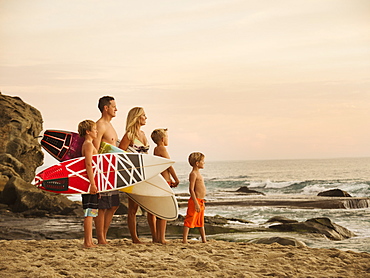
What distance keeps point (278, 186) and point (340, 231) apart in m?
24.4

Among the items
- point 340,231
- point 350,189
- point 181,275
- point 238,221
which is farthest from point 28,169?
point 350,189

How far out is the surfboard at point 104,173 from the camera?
598 cm

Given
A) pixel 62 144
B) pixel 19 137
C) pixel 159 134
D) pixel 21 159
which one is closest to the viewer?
pixel 159 134

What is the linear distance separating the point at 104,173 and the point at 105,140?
1.42ft

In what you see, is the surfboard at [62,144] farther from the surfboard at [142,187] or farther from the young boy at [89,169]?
the young boy at [89,169]

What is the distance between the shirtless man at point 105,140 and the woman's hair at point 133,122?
0.65 feet

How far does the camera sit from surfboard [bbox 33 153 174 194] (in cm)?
598

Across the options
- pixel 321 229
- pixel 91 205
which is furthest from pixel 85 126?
pixel 321 229

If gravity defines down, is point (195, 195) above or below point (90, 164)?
below

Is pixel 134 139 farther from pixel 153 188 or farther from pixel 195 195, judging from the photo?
pixel 195 195

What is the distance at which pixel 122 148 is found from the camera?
21.1 feet

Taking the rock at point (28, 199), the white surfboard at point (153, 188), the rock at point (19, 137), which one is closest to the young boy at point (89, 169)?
the white surfboard at point (153, 188)

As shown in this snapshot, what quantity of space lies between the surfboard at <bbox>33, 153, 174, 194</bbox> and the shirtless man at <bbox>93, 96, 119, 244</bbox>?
0.51 feet

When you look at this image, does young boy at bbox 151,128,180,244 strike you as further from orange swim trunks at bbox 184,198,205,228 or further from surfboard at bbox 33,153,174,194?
orange swim trunks at bbox 184,198,205,228
